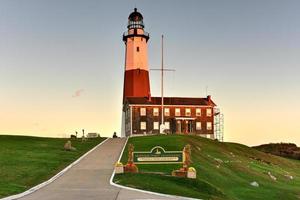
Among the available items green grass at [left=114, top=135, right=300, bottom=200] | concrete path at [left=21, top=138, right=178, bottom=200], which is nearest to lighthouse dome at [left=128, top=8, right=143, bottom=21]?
green grass at [left=114, top=135, right=300, bottom=200]

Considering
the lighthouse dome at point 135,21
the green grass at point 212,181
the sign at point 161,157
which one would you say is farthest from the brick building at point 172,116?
the sign at point 161,157

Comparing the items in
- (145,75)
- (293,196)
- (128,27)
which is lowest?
(293,196)

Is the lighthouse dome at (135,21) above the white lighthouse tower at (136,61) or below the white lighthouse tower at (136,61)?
above

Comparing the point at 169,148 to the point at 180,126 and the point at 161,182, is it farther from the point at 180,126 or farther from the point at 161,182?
the point at 180,126

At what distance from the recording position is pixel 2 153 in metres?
39.6

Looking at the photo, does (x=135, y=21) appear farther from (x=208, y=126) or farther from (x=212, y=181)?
(x=212, y=181)

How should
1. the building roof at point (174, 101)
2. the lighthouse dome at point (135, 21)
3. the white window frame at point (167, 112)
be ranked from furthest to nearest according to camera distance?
the lighthouse dome at point (135, 21)
the white window frame at point (167, 112)
the building roof at point (174, 101)

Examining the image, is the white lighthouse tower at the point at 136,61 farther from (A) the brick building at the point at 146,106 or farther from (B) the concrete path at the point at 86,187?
(B) the concrete path at the point at 86,187

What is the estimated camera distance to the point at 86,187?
23703 millimetres

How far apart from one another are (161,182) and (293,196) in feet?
38.4

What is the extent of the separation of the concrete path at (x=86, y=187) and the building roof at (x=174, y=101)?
145 feet

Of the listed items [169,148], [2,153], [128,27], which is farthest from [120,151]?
[128,27]

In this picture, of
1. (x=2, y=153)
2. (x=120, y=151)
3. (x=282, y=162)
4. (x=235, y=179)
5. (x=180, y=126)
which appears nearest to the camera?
(x=235, y=179)

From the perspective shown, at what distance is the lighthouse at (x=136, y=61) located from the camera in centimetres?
8262
